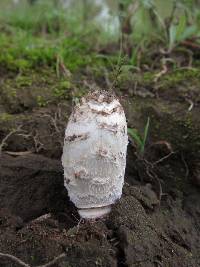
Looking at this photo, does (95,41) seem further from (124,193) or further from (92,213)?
(92,213)

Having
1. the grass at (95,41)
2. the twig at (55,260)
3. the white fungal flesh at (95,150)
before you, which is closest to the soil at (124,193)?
the twig at (55,260)

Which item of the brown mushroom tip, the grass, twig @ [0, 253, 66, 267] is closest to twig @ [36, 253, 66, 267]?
twig @ [0, 253, 66, 267]

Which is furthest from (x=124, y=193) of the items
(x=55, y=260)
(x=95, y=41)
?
(x=95, y=41)

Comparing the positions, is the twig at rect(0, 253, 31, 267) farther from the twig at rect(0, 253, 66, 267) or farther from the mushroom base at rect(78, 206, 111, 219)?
the mushroom base at rect(78, 206, 111, 219)

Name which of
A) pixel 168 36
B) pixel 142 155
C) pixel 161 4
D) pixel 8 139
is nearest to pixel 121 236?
pixel 142 155

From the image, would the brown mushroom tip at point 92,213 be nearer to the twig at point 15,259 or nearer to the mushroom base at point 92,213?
the mushroom base at point 92,213

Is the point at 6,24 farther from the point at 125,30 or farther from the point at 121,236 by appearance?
the point at 121,236

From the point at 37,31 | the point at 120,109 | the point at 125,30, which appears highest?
the point at 120,109
